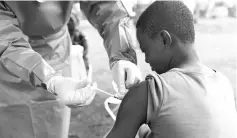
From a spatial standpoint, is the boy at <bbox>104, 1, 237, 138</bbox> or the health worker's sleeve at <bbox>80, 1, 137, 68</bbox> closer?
the boy at <bbox>104, 1, 237, 138</bbox>

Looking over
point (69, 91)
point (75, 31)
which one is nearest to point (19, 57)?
point (69, 91)

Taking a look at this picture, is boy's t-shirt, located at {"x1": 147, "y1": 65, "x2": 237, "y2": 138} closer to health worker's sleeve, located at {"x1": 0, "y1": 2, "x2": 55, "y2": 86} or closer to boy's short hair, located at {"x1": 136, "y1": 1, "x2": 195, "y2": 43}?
boy's short hair, located at {"x1": 136, "y1": 1, "x2": 195, "y2": 43}

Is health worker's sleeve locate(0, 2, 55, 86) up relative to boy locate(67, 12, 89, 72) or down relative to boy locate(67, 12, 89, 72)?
up

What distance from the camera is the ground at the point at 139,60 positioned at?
7.47 feet

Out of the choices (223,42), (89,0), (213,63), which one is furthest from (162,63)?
(223,42)

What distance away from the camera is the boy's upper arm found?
32.6 inches

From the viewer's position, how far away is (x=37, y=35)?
1159mm

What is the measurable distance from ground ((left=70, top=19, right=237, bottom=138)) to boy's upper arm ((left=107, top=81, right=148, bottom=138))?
1282 mm

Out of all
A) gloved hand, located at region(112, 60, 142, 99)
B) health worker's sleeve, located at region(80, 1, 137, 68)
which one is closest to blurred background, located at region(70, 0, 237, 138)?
health worker's sleeve, located at region(80, 1, 137, 68)

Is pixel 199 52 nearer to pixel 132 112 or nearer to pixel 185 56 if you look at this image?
pixel 185 56

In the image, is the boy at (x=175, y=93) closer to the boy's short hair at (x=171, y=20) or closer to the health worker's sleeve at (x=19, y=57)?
the boy's short hair at (x=171, y=20)

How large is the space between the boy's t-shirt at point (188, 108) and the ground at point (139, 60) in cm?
140

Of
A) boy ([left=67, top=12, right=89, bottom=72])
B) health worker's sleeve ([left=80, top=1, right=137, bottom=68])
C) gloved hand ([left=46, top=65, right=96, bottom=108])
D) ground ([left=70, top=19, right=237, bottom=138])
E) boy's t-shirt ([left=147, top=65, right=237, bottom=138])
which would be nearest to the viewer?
boy's t-shirt ([left=147, top=65, right=237, bottom=138])

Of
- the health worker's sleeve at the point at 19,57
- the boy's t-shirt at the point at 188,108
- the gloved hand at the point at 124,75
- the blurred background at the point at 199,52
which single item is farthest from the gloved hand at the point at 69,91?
the blurred background at the point at 199,52
